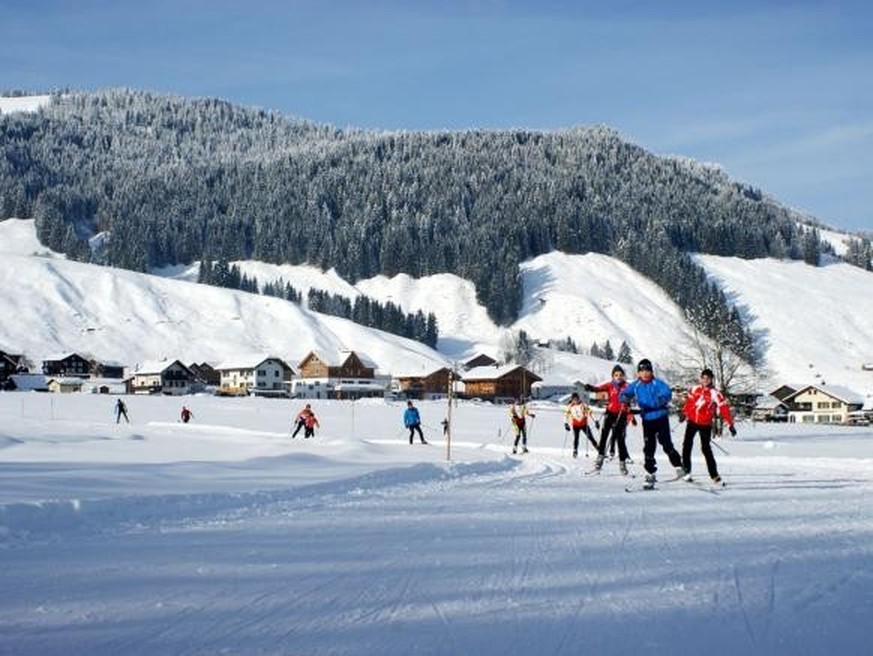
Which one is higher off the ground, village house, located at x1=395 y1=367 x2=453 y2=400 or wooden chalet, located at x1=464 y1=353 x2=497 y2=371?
wooden chalet, located at x1=464 y1=353 x2=497 y2=371

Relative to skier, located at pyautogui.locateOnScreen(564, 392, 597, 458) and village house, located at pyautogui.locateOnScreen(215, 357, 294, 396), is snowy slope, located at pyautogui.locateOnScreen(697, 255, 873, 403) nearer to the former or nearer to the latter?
village house, located at pyautogui.locateOnScreen(215, 357, 294, 396)

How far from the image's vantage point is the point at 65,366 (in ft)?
364

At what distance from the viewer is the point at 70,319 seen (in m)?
128

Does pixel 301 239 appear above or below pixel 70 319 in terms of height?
above

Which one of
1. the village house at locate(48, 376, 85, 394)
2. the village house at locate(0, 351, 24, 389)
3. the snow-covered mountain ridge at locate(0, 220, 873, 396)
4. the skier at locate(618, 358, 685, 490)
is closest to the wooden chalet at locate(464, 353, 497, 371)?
the snow-covered mountain ridge at locate(0, 220, 873, 396)

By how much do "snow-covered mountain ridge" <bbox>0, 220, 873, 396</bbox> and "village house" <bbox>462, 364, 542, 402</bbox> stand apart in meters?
8.70

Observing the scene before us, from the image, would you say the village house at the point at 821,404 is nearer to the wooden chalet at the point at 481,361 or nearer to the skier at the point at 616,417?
the wooden chalet at the point at 481,361

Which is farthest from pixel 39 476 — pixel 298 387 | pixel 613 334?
pixel 613 334

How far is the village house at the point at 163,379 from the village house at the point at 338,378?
535 inches

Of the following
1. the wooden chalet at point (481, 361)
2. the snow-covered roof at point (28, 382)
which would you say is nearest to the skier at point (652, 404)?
the snow-covered roof at point (28, 382)

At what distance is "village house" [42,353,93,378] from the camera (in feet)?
362

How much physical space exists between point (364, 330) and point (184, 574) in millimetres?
139176

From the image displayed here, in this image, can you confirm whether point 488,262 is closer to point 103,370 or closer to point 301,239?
point 301,239

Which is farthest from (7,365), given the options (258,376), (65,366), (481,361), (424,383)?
(481,361)
